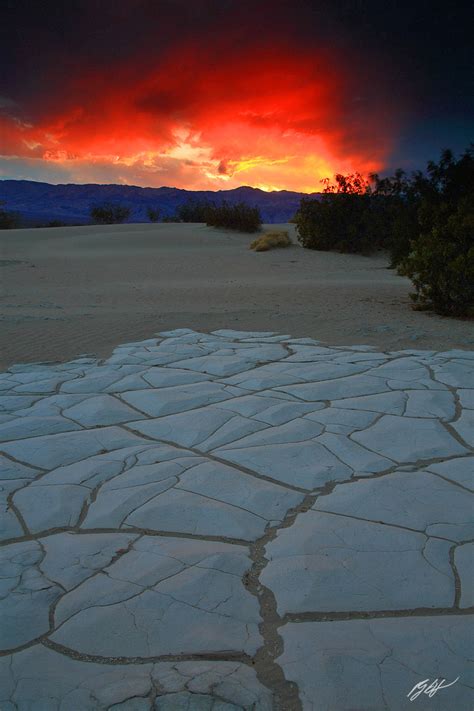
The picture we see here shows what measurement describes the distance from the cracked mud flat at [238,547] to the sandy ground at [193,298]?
2665mm

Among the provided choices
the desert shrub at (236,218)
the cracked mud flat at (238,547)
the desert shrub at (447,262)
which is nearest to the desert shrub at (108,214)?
the desert shrub at (236,218)

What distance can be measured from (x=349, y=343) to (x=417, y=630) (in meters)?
4.91

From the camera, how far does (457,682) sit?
1644 millimetres

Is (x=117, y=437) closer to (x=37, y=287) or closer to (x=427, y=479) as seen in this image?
(x=427, y=479)

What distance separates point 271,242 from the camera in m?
19.4

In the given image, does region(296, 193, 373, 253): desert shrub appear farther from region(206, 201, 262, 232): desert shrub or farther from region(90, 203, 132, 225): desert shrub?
region(90, 203, 132, 225): desert shrub

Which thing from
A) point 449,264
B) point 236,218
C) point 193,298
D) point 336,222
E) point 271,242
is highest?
point 236,218

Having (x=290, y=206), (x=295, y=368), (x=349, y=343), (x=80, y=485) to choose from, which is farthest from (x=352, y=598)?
(x=290, y=206)

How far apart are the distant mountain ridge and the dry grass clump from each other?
9289 cm

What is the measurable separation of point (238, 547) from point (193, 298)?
8.39 metres
